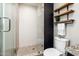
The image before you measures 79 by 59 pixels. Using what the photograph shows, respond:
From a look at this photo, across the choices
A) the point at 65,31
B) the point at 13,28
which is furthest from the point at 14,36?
the point at 65,31

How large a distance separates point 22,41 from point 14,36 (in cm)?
13

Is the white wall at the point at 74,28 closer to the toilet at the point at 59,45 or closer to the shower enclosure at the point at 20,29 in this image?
the toilet at the point at 59,45

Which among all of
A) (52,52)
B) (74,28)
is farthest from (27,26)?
(74,28)

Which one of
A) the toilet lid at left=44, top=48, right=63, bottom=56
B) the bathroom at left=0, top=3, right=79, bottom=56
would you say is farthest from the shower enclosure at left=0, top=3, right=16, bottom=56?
the toilet lid at left=44, top=48, right=63, bottom=56

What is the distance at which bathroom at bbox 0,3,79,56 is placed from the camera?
3.84ft

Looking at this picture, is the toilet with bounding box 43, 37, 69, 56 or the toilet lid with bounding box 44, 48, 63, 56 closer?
the toilet lid with bounding box 44, 48, 63, 56

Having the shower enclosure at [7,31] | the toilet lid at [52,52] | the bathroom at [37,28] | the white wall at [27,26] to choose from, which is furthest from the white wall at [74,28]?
the shower enclosure at [7,31]

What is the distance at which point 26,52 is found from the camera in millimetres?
1178

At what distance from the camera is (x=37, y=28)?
49.4 inches

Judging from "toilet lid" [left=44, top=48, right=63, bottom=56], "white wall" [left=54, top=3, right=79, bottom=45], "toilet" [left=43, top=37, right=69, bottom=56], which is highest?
"white wall" [left=54, top=3, right=79, bottom=45]

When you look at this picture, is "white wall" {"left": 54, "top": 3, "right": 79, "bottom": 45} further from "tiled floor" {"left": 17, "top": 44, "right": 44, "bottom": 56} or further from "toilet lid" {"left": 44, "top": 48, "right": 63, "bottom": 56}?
"tiled floor" {"left": 17, "top": 44, "right": 44, "bottom": 56}

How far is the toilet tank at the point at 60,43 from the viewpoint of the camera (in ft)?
4.09

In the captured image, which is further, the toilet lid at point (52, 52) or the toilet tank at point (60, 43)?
the toilet tank at point (60, 43)

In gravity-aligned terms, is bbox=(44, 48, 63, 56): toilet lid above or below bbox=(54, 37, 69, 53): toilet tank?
below
